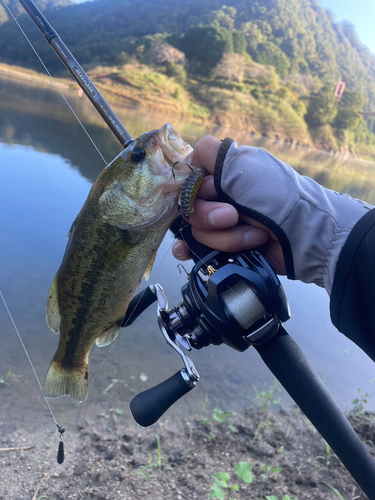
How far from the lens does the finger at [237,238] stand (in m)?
1.58

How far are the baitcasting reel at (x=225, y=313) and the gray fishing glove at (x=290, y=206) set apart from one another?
22 cm

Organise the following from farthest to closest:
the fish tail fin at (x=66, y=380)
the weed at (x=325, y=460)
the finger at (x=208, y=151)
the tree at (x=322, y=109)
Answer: the tree at (x=322, y=109), the weed at (x=325, y=460), the fish tail fin at (x=66, y=380), the finger at (x=208, y=151)

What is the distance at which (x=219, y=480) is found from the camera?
2.55 meters

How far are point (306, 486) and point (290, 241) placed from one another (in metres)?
2.27

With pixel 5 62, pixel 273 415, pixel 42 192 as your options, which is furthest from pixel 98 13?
pixel 273 415

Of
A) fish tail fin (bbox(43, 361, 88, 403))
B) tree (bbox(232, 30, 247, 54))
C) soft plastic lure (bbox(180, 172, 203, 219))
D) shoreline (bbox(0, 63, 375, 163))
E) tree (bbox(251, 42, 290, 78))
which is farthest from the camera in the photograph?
tree (bbox(251, 42, 290, 78))

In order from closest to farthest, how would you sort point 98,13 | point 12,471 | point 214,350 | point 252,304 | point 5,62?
point 252,304 → point 12,471 → point 214,350 → point 5,62 → point 98,13

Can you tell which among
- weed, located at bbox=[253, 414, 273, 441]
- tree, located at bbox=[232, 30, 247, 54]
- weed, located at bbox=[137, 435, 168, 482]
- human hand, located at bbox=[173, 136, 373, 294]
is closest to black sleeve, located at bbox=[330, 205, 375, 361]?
human hand, located at bbox=[173, 136, 373, 294]

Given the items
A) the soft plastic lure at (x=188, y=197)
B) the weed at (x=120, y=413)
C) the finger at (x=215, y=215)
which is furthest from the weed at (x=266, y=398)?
the soft plastic lure at (x=188, y=197)

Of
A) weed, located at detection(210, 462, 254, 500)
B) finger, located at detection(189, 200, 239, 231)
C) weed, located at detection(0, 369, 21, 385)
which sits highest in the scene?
finger, located at detection(189, 200, 239, 231)

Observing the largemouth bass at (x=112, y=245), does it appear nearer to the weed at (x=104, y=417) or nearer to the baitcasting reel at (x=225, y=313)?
the baitcasting reel at (x=225, y=313)

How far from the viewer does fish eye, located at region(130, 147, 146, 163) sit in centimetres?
183

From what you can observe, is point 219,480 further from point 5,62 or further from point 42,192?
point 5,62

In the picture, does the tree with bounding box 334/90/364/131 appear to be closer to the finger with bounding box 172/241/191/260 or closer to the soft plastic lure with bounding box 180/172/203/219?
the finger with bounding box 172/241/191/260
